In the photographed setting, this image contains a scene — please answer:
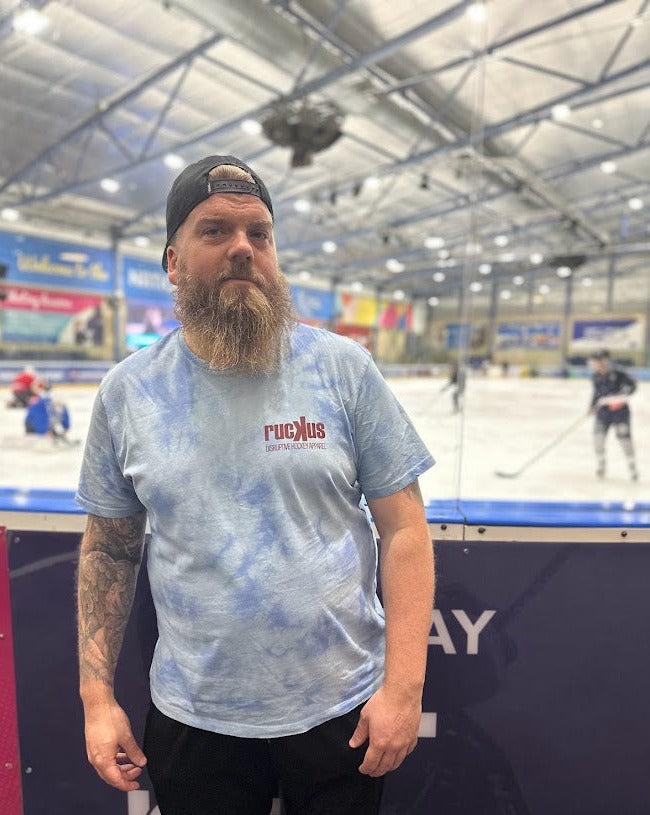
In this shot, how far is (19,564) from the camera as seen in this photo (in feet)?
4.11

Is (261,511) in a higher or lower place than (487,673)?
higher

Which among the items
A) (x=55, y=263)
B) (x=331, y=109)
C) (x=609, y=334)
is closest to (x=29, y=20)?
(x=331, y=109)

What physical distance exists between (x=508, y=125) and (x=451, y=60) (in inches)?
94.3

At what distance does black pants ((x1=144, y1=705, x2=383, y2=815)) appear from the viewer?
2.81ft

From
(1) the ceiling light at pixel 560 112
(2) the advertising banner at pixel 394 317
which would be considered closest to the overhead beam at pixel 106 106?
(1) the ceiling light at pixel 560 112

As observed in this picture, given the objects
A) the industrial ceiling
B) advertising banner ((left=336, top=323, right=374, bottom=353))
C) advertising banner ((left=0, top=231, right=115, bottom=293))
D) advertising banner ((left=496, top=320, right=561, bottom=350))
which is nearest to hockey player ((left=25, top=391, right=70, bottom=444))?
the industrial ceiling

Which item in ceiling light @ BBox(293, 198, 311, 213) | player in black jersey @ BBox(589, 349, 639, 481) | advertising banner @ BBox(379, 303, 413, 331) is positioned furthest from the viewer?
advertising banner @ BBox(379, 303, 413, 331)

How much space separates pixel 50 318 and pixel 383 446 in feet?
44.4

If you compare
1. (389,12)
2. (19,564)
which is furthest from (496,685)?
(389,12)

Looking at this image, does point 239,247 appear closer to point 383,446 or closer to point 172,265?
point 172,265

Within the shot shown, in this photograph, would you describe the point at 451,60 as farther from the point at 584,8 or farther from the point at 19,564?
the point at 19,564

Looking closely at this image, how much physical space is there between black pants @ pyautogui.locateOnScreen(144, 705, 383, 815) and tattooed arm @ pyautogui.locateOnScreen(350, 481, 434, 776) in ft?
0.17

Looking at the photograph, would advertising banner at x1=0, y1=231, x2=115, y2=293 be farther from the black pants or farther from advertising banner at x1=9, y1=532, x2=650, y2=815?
the black pants

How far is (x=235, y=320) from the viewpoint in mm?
827
